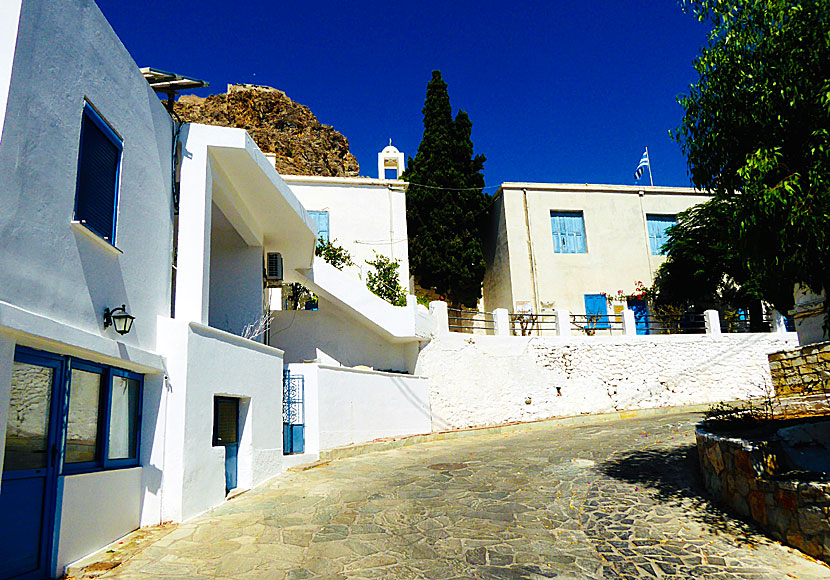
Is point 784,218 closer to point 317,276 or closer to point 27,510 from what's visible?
point 27,510

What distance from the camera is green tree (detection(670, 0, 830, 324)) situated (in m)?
5.66

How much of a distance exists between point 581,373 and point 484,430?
4510 mm

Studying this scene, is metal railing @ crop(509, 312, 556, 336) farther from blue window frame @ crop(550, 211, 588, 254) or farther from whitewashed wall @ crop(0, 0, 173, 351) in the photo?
whitewashed wall @ crop(0, 0, 173, 351)

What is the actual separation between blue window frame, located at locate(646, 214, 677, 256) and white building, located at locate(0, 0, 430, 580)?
60.5 feet

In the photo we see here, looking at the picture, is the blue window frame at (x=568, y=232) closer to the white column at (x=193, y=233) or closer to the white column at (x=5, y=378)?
the white column at (x=193, y=233)

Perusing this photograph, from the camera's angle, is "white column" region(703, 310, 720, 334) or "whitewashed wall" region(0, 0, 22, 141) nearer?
"whitewashed wall" region(0, 0, 22, 141)

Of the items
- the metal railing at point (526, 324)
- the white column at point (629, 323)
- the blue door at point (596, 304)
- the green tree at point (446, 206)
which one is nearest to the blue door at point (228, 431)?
the metal railing at point (526, 324)

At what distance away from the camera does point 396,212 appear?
21.8m

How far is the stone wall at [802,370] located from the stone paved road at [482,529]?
8.87 ft

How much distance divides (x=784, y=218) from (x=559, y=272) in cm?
1789

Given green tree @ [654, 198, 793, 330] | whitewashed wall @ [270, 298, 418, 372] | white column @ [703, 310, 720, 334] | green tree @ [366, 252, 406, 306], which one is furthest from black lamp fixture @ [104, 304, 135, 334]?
green tree @ [654, 198, 793, 330]

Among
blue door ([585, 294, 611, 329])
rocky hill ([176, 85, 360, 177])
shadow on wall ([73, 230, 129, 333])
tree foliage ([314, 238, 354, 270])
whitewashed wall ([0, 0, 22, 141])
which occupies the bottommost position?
shadow on wall ([73, 230, 129, 333])

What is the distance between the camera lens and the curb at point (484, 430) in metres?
12.2

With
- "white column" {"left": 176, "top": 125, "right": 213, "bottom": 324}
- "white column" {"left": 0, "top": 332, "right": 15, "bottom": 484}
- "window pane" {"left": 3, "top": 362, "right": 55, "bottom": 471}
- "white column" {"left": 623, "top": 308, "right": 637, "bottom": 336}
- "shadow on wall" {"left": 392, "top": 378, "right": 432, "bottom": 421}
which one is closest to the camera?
"white column" {"left": 0, "top": 332, "right": 15, "bottom": 484}
